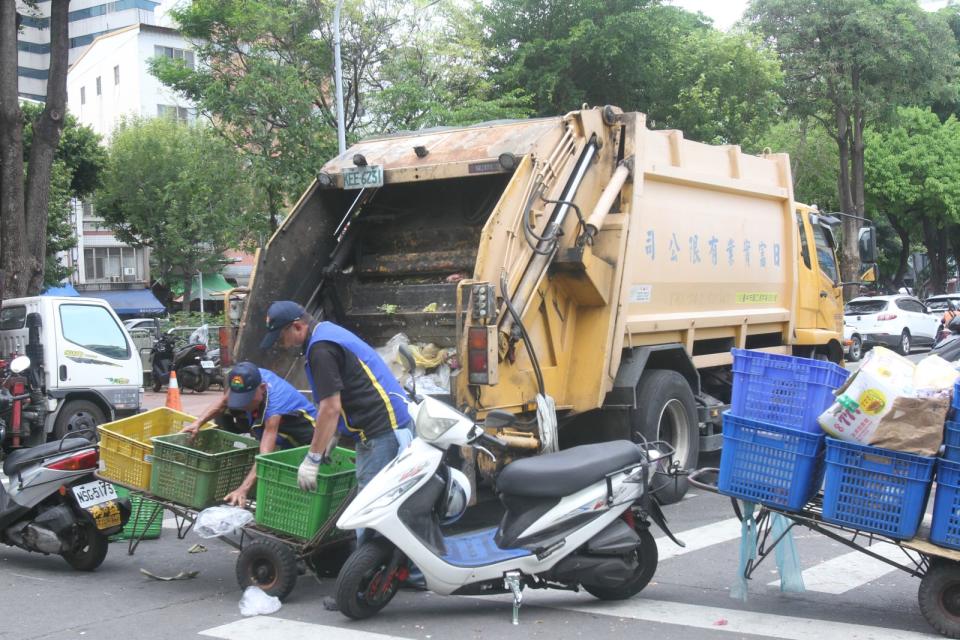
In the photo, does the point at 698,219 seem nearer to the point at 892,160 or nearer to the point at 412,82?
the point at 412,82

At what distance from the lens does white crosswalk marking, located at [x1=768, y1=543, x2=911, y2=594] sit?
5684 mm

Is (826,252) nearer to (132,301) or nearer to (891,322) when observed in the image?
(891,322)

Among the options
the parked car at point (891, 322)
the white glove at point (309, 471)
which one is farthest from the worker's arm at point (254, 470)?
the parked car at point (891, 322)

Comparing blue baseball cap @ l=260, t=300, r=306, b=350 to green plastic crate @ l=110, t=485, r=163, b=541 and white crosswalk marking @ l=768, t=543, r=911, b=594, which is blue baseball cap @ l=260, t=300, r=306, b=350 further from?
white crosswalk marking @ l=768, t=543, r=911, b=594

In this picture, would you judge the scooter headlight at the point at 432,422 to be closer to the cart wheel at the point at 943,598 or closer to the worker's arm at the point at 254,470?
the worker's arm at the point at 254,470

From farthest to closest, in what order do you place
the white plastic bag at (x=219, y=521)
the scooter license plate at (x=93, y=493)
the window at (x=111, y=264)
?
the window at (x=111, y=264)
the scooter license plate at (x=93, y=493)
the white plastic bag at (x=219, y=521)

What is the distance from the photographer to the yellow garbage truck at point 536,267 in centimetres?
700

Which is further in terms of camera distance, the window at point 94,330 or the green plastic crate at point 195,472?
the window at point 94,330

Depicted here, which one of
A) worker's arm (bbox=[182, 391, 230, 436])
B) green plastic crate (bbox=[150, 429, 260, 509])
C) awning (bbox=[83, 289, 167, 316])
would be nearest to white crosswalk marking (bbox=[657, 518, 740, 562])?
green plastic crate (bbox=[150, 429, 260, 509])

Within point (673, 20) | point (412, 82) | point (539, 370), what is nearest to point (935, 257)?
point (673, 20)

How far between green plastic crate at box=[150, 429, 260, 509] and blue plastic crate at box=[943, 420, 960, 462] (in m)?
3.67

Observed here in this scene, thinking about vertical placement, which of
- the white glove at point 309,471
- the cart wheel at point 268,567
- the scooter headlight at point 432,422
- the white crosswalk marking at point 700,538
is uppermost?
the scooter headlight at point 432,422

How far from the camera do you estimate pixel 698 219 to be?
356 inches

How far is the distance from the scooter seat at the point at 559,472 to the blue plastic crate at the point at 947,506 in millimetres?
1460
